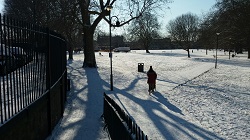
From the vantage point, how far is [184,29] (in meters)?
71.9

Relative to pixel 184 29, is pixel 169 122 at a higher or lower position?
lower

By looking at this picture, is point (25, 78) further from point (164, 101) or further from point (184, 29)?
point (184, 29)

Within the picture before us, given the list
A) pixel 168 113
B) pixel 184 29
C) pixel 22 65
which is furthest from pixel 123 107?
pixel 184 29

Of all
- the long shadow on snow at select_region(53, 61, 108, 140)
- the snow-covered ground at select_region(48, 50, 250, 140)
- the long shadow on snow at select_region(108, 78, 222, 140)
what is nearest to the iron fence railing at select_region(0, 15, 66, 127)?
the long shadow on snow at select_region(53, 61, 108, 140)

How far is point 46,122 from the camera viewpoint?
7.99 m

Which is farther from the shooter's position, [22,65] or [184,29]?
[184,29]

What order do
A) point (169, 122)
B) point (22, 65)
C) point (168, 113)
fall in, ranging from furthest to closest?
1. point (168, 113)
2. point (169, 122)
3. point (22, 65)

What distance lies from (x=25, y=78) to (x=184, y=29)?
223 ft

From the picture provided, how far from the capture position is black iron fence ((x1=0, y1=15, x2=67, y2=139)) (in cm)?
498

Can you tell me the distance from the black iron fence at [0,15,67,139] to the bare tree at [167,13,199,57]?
59.9 metres

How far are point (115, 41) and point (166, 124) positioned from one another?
5890 inches

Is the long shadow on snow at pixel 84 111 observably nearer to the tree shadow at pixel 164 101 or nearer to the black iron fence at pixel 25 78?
the black iron fence at pixel 25 78

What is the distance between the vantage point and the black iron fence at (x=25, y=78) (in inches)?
196

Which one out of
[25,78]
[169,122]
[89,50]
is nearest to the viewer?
[25,78]
